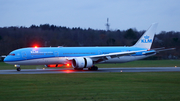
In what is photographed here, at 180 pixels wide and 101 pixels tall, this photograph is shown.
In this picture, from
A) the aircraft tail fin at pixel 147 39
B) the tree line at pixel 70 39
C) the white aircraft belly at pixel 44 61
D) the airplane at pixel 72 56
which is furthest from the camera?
the tree line at pixel 70 39

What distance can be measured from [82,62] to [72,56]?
2812 millimetres

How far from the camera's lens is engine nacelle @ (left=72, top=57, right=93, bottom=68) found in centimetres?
3164

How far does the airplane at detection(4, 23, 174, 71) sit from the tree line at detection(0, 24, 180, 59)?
29541 millimetres

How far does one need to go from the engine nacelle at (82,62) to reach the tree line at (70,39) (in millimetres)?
32290

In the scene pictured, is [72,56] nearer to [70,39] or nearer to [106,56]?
[106,56]

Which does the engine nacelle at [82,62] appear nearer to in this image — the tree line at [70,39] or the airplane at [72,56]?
the airplane at [72,56]

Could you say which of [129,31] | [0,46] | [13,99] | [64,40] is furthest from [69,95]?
[129,31]

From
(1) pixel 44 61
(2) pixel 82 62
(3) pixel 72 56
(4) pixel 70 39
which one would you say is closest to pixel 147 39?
(3) pixel 72 56

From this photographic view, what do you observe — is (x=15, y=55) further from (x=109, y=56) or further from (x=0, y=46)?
(x=0, y=46)

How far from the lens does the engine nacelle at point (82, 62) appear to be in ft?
104

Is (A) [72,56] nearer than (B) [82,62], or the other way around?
(B) [82,62]

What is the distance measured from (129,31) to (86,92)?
2779 inches

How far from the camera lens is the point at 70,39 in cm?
7338

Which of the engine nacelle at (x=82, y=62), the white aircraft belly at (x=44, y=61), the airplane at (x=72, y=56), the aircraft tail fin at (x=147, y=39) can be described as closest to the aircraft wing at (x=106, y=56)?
the airplane at (x=72, y=56)
